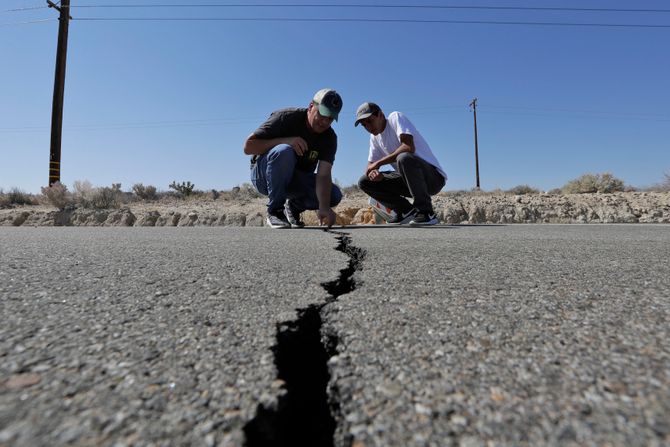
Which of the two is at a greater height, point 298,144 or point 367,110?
point 367,110

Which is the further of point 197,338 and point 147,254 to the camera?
point 147,254

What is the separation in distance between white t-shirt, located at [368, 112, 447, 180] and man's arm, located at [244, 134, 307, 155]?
0.95 m

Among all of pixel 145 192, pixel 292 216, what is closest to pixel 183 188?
pixel 145 192

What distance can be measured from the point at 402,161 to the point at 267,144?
136 cm

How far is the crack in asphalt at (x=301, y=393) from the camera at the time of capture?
518 millimetres

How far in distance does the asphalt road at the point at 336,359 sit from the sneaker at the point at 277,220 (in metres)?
2.60

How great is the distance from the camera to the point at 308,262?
1701 mm

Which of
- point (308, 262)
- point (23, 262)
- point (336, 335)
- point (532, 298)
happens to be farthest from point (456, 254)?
point (23, 262)

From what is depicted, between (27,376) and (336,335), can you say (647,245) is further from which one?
(27,376)

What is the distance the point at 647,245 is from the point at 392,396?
2437 millimetres

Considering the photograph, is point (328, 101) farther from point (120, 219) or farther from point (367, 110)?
point (120, 219)

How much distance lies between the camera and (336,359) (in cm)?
70

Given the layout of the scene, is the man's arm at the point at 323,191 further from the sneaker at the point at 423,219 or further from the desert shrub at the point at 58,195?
the desert shrub at the point at 58,195

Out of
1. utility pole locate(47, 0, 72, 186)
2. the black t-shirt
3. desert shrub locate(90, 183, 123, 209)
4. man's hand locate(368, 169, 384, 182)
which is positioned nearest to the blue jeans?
the black t-shirt
